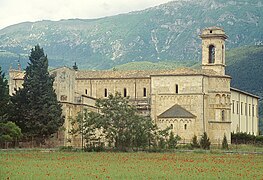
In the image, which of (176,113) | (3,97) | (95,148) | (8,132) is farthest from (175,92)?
(8,132)

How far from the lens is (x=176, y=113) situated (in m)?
82.9

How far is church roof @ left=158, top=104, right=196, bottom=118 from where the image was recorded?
82.7 m

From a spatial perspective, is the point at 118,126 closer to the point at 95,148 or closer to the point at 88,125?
the point at 88,125

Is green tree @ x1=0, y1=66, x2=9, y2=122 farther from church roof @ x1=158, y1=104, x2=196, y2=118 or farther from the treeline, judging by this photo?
church roof @ x1=158, y1=104, x2=196, y2=118

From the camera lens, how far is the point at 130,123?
214 feet

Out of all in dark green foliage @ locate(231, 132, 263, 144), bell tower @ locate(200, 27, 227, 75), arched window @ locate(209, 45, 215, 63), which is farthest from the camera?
arched window @ locate(209, 45, 215, 63)

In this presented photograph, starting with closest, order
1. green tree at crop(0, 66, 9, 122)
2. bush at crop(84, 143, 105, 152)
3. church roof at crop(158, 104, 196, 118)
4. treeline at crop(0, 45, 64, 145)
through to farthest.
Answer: bush at crop(84, 143, 105, 152) < green tree at crop(0, 66, 9, 122) < treeline at crop(0, 45, 64, 145) < church roof at crop(158, 104, 196, 118)

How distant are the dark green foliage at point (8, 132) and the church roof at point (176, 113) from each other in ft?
75.2

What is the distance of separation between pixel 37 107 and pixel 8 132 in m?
6.20

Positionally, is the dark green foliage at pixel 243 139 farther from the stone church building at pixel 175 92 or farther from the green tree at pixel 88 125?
the green tree at pixel 88 125

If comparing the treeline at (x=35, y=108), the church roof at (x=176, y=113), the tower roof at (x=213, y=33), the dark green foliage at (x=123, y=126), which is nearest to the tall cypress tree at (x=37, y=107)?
the treeline at (x=35, y=108)

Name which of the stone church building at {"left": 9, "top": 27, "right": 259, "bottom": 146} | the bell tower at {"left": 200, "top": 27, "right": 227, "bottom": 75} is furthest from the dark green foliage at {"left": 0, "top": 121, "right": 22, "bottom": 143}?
the bell tower at {"left": 200, "top": 27, "right": 227, "bottom": 75}

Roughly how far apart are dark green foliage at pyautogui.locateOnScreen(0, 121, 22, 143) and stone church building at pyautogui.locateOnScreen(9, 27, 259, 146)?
934 centimetres

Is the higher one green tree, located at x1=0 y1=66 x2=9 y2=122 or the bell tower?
the bell tower
